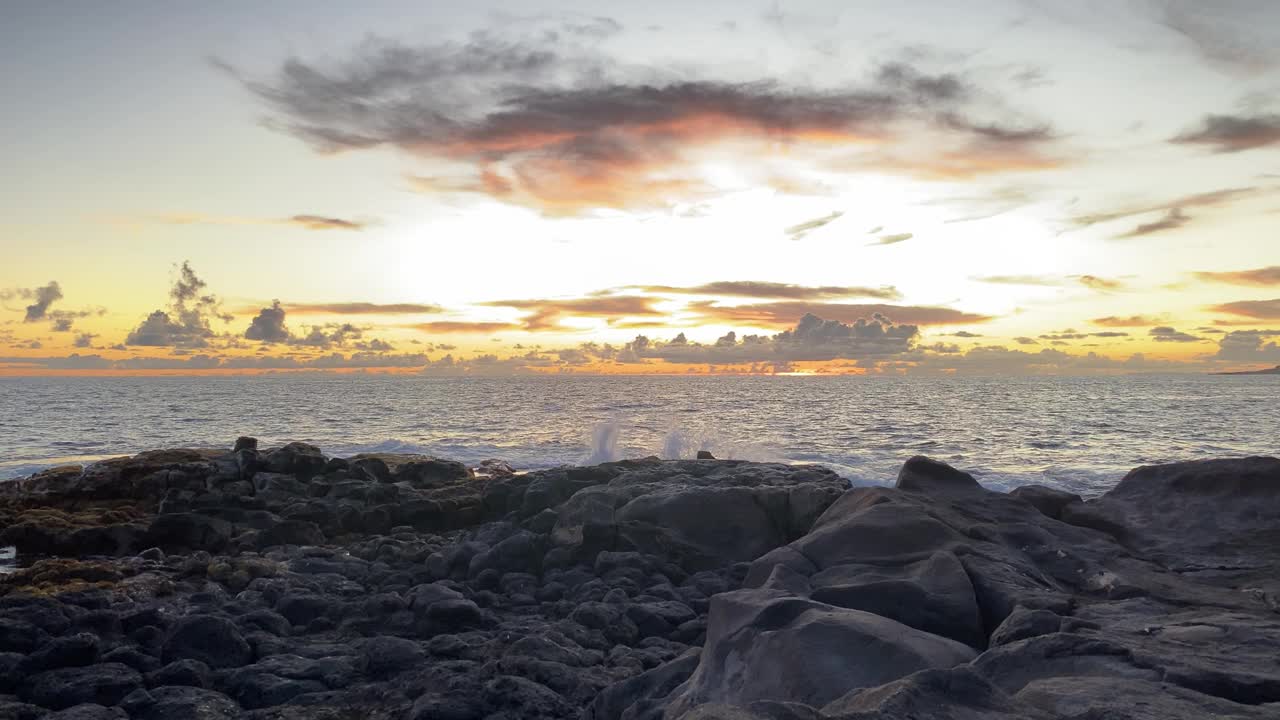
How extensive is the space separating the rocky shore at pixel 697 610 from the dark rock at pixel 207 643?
0.10 ft

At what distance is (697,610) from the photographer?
12859 millimetres

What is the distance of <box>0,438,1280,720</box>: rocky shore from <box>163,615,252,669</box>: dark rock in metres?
0.03

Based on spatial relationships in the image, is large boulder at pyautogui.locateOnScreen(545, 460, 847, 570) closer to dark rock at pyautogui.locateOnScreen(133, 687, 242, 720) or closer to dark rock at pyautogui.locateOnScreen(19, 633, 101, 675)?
dark rock at pyautogui.locateOnScreen(133, 687, 242, 720)

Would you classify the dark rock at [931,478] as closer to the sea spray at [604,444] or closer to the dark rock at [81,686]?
the dark rock at [81,686]

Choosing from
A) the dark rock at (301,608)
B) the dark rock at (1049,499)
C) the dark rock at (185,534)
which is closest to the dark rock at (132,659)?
the dark rock at (301,608)

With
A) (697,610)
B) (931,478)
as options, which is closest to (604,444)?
(931,478)

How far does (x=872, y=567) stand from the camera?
9.74 m

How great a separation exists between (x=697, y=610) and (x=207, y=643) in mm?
7046

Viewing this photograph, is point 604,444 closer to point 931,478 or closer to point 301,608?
point 931,478

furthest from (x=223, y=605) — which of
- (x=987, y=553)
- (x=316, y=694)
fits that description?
(x=987, y=553)

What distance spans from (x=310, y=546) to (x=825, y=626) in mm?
15209

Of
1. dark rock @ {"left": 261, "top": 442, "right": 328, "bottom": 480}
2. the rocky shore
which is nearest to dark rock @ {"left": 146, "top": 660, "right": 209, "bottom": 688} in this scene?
the rocky shore

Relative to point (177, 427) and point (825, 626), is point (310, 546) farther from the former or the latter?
point (177, 427)

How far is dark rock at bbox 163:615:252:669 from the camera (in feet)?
33.8
